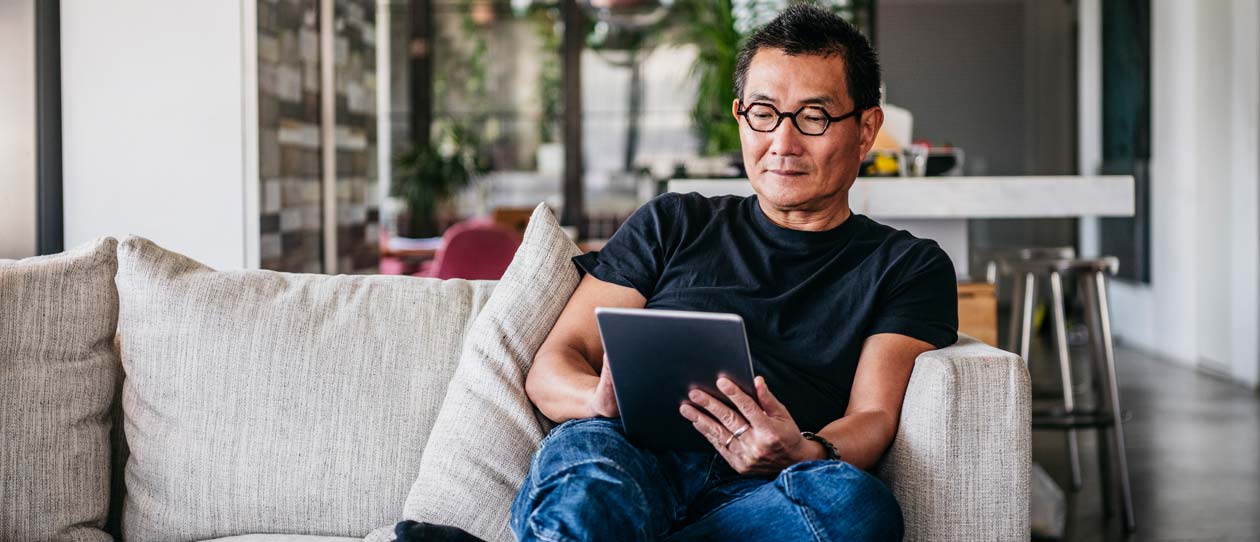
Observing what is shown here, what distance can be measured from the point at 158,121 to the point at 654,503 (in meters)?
2.06

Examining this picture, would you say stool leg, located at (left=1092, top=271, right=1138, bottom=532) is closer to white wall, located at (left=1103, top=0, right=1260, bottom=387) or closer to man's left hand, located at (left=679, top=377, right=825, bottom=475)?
man's left hand, located at (left=679, top=377, right=825, bottom=475)

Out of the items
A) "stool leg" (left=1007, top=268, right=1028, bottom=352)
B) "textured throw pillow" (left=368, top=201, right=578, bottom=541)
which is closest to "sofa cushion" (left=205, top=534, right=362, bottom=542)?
"textured throw pillow" (left=368, top=201, right=578, bottom=541)

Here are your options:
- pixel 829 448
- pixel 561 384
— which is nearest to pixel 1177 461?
pixel 829 448

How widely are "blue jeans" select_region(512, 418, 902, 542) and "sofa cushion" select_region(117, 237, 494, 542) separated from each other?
39cm

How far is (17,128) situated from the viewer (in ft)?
9.86

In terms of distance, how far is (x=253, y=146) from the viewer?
320 cm

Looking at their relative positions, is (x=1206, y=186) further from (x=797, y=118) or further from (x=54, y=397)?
(x=54, y=397)

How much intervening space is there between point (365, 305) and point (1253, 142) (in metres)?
5.21

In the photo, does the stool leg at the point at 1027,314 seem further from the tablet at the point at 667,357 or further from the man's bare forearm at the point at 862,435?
the tablet at the point at 667,357

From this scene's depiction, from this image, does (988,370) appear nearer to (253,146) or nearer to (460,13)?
(253,146)

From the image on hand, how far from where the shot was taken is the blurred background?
307 cm

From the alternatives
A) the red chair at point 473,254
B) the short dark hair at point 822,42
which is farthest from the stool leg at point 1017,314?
the short dark hair at point 822,42

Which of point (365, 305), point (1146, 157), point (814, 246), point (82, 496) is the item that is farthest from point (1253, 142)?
point (82, 496)

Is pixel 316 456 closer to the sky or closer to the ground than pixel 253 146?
closer to the ground
